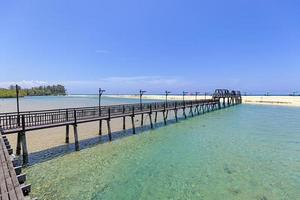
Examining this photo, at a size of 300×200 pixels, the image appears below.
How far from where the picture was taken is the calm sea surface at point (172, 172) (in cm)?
1070

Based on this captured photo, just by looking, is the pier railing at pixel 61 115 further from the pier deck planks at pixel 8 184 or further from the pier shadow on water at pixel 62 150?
the pier deck planks at pixel 8 184

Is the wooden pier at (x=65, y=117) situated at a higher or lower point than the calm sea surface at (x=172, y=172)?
higher

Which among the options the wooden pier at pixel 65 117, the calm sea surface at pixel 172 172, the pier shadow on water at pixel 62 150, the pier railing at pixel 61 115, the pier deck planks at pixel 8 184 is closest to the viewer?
the pier deck planks at pixel 8 184

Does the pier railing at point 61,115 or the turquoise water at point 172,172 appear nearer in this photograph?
the turquoise water at point 172,172

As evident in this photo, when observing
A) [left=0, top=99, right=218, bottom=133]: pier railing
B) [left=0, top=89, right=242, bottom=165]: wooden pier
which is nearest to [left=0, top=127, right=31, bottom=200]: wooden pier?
[left=0, top=89, right=242, bottom=165]: wooden pier

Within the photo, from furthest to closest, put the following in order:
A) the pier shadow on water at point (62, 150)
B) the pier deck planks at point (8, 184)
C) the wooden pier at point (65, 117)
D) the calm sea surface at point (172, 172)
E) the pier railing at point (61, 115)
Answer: the pier shadow on water at point (62, 150)
the pier railing at point (61, 115)
the wooden pier at point (65, 117)
the calm sea surface at point (172, 172)
the pier deck planks at point (8, 184)

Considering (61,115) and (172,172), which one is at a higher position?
→ (61,115)

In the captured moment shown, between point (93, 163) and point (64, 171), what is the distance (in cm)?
195

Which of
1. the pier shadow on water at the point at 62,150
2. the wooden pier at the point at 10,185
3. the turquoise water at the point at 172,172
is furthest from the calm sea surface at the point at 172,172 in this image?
the wooden pier at the point at 10,185

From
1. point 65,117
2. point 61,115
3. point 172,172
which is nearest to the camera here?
point 172,172

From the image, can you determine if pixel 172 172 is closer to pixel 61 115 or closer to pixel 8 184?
pixel 8 184

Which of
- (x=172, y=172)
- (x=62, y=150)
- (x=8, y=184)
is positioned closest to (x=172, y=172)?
(x=172, y=172)

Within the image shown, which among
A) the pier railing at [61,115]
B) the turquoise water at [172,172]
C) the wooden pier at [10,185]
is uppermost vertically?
the pier railing at [61,115]

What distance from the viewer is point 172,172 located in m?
13.4
